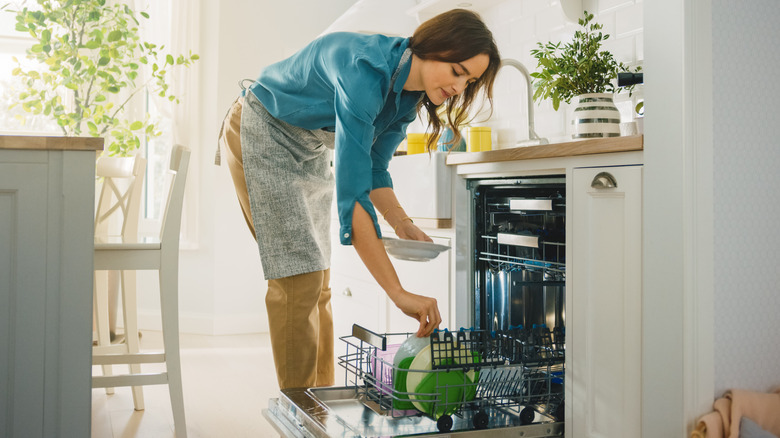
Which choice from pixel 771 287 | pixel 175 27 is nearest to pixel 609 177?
pixel 771 287

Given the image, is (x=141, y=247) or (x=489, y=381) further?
(x=141, y=247)

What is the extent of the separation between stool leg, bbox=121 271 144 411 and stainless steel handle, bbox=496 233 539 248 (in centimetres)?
140

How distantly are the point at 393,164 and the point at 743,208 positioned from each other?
1323mm

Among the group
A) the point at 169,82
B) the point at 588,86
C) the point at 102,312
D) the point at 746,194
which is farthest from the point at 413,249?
the point at 169,82

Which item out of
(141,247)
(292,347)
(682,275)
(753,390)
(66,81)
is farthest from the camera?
(66,81)

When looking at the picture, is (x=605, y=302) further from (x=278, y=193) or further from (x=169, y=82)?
(x=169, y=82)

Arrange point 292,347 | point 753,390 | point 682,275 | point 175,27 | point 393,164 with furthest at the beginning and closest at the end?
point 175,27 < point 393,164 < point 292,347 < point 753,390 < point 682,275

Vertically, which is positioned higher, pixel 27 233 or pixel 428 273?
pixel 27 233

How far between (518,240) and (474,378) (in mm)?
437

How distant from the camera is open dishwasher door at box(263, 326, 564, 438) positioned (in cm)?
127

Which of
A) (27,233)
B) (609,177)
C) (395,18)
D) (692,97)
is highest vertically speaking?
(395,18)

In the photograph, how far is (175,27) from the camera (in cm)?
373

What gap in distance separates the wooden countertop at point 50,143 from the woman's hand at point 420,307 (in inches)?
27.5

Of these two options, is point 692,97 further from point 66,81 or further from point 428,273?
point 66,81
